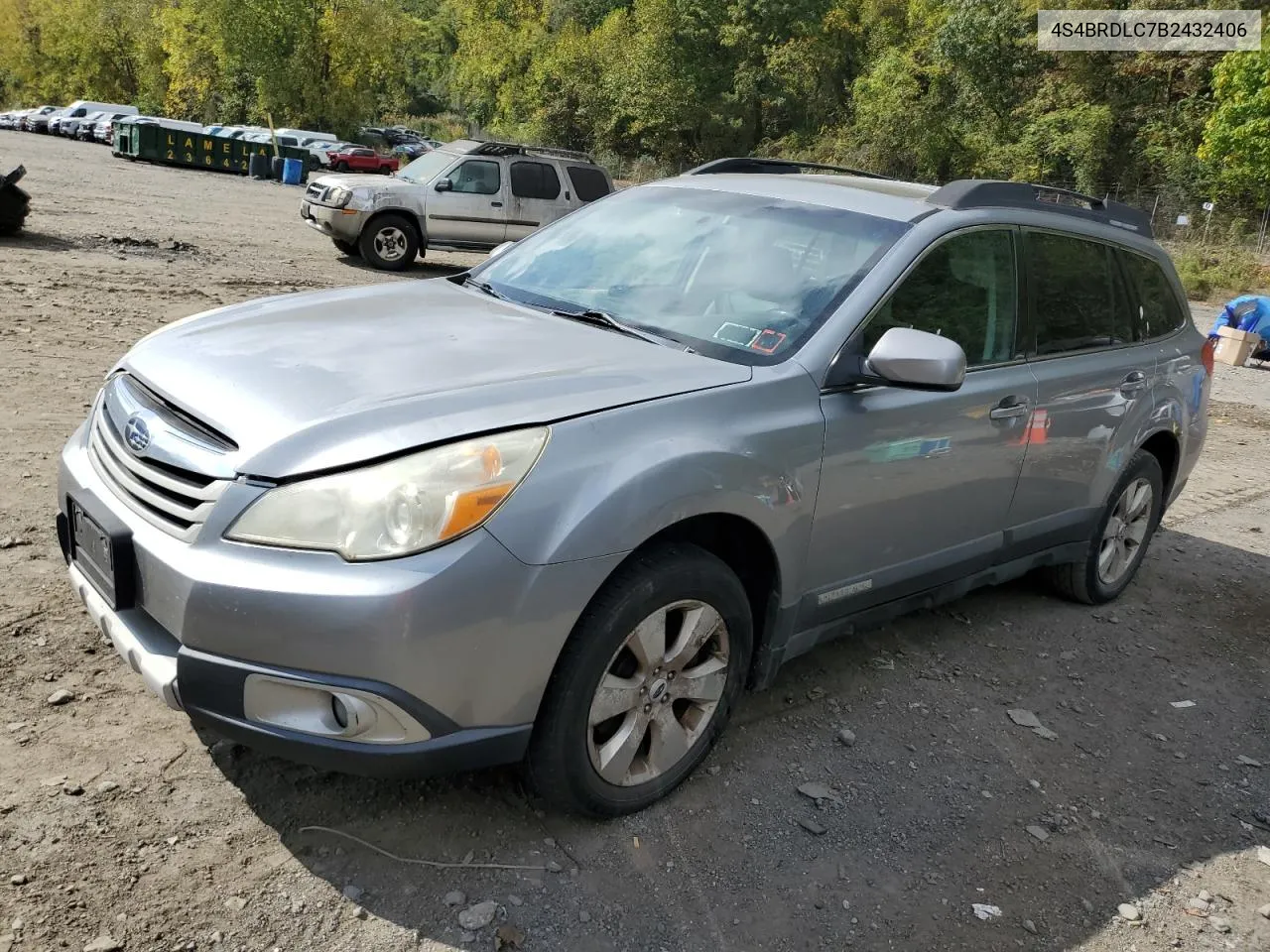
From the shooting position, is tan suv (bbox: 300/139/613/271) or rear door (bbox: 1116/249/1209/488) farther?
tan suv (bbox: 300/139/613/271)

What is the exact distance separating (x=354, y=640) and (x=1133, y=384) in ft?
12.0

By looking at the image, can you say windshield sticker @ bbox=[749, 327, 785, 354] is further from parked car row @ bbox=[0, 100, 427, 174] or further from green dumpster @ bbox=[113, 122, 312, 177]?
parked car row @ bbox=[0, 100, 427, 174]

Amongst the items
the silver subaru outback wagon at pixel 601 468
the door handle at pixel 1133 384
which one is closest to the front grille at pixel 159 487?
the silver subaru outback wagon at pixel 601 468

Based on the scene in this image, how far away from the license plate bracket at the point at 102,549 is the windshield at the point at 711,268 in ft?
5.17

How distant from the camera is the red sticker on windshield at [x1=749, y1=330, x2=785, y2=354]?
3.21 meters

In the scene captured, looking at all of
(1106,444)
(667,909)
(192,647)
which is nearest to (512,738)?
(667,909)

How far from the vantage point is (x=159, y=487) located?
260 cm

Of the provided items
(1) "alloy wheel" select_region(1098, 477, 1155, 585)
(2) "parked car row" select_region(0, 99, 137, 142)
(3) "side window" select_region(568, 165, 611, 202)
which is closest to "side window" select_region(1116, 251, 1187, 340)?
(1) "alloy wheel" select_region(1098, 477, 1155, 585)

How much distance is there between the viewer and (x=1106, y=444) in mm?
4520

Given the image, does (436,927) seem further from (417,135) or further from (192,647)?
(417,135)

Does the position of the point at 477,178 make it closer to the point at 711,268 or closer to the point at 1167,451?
the point at 1167,451

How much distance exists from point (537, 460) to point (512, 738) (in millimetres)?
680

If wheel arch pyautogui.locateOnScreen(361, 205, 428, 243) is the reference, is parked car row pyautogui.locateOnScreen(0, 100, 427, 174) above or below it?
below

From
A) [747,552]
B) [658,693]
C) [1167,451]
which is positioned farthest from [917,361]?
[1167,451]
